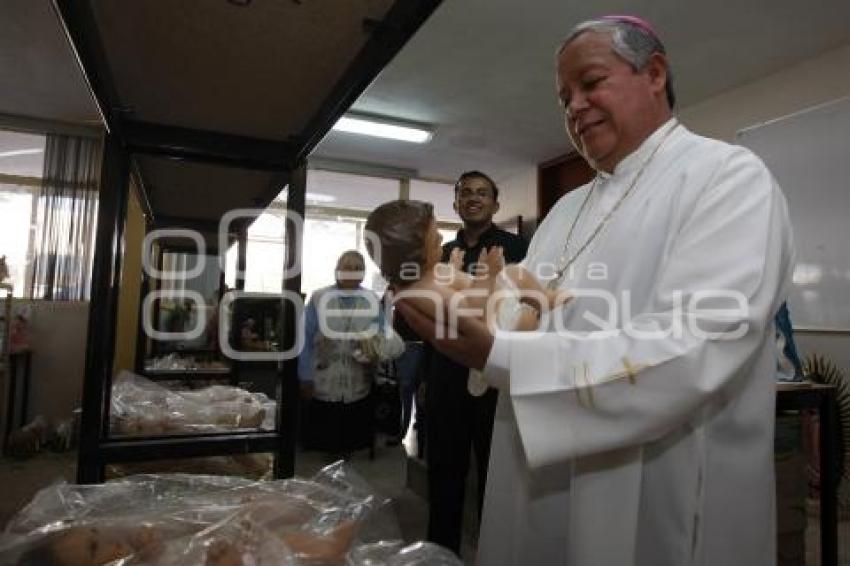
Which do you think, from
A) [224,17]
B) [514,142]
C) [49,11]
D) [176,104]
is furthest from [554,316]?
[514,142]

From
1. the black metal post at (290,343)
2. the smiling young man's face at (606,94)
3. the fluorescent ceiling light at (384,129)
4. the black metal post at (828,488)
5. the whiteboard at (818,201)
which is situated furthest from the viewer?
the fluorescent ceiling light at (384,129)

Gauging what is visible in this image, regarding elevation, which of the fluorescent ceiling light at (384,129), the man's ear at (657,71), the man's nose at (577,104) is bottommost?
the man's nose at (577,104)

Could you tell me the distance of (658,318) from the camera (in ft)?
2.31

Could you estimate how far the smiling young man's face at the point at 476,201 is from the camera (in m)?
2.48

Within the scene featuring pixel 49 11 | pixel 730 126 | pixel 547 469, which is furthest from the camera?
pixel 730 126

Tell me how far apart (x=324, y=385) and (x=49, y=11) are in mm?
2772

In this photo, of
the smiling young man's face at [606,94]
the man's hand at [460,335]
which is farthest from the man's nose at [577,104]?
the man's hand at [460,335]

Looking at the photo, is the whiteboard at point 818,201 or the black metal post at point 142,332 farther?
the whiteboard at point 818,201

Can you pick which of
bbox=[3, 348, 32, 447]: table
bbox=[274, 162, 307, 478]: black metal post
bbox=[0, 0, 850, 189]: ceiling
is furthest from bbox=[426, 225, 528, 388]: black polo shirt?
bbox=[3, 348, 32, 447]: table

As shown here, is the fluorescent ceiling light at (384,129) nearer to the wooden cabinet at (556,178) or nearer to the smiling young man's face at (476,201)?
the wooden cabinet at (556,178)

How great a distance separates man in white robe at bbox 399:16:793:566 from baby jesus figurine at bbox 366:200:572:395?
32 millimetres

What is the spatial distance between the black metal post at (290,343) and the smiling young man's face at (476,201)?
3.74 ft

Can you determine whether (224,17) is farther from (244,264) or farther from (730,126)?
(730,126)

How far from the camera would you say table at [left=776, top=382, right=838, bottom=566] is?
2082 millimetres
